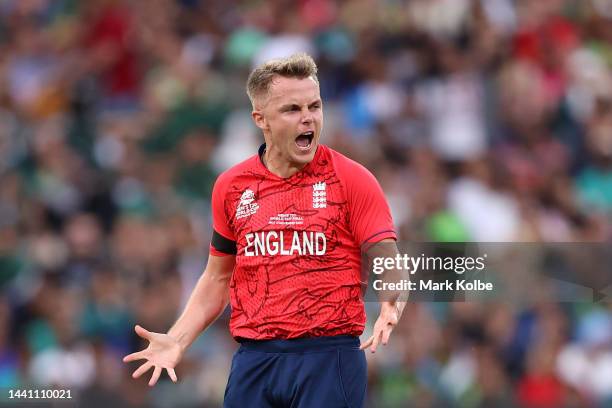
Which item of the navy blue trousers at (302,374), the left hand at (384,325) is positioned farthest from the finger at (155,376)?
the left hand at (384,325)

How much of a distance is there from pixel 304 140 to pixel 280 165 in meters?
0.17

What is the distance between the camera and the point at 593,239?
30.9ft

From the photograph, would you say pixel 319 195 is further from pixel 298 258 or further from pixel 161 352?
pixel 161 352

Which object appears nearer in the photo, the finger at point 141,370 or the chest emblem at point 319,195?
the chest emblem at point 319,195

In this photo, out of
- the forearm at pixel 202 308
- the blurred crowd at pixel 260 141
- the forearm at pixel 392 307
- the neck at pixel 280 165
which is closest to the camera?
the forearm at pixel 392 307

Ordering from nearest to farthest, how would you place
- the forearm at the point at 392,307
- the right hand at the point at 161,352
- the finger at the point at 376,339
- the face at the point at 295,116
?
the finger at the point at 376,339
the forearm at the point at 392,307
the face at the point at 295,116
the right hand at the point at 161,352

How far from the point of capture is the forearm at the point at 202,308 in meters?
5.40

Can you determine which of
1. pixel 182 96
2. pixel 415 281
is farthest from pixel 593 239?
pixel 182 96

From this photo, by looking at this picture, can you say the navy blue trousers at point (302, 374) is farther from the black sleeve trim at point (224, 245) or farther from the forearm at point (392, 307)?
the black sleeve trim at point (224, 245)

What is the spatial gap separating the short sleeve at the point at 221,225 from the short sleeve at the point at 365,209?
22.6 inches

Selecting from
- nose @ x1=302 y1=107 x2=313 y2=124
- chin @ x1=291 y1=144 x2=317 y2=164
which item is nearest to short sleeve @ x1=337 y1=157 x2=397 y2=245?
chin @ x1=291 y1=144 x2=317 y2=164

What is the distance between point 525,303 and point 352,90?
3030 mm

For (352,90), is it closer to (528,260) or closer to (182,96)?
(182,96)

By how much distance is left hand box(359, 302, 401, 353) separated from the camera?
4.73 metres
